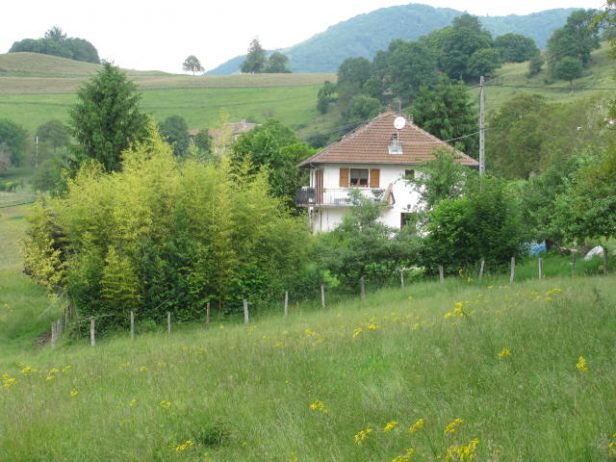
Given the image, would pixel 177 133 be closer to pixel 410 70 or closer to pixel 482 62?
pixel 410 70

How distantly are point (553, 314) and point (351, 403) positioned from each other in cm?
470

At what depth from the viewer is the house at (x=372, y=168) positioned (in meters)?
46.6

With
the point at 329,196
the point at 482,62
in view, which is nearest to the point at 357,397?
the point at 329,196

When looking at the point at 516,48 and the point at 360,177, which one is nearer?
the point at 360,177

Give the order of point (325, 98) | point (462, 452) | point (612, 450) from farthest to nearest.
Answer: point (325, 98), point (462, 452), point (612, 450)

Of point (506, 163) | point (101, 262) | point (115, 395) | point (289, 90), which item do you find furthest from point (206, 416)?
point (289, 90)

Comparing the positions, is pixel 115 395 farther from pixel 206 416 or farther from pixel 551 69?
pixel 551 69

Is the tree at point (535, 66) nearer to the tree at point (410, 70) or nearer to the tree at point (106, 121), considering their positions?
the tree at point (410, 70)

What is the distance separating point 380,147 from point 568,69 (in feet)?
236

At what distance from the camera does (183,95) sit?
142500mm

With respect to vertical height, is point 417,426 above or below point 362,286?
above

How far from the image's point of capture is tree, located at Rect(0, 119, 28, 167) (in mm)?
98375

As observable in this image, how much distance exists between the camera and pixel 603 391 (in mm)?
6246

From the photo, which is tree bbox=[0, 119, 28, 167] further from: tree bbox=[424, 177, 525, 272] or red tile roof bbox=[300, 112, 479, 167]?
tree bbox=[424, 177, 525, 272]
